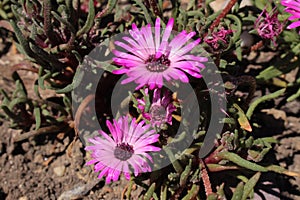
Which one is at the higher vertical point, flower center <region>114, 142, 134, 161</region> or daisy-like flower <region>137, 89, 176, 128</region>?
daisy-like flower <region>137, 89, 176, 128</region>

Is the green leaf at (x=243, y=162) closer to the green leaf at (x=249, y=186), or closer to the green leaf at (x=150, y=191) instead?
the green leaf at (x=249, y=186)

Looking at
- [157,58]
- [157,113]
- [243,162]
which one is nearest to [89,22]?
[157,58]

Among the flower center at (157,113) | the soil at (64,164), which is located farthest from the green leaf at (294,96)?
the flower center at (157,113)

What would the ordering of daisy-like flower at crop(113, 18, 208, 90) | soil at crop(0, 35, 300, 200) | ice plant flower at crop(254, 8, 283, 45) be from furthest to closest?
1. soil at crop(0, 35, 300, 200)
2. ice plant flower at crop(254, 8, 283, 45)
3. daisy-like flower at crop(113, 18, 208, 90)

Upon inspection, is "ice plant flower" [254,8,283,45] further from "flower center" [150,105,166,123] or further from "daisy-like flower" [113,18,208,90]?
"flower center" [150,105,166,123]

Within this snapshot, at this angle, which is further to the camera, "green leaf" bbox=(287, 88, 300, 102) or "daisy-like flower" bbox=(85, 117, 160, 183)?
"green leaf" bbox=(287, 88, 300, 102)

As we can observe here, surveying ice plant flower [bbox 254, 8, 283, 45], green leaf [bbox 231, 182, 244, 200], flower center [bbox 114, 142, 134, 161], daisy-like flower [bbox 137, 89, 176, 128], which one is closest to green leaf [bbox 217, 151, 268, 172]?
green leaf [bbox 231, 182, 244, 200]

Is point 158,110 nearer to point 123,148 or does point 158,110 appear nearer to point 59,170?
point 123,148
